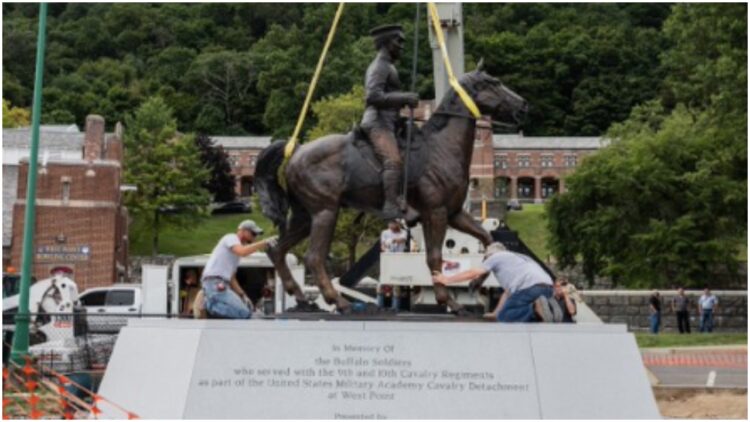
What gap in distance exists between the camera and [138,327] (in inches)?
544

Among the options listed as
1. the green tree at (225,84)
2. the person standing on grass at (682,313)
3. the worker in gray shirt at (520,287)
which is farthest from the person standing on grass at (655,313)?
the green tree at (225,84)

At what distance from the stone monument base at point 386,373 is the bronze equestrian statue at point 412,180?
5.89 ft

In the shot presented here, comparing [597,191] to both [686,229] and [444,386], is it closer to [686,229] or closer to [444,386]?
[686,229]

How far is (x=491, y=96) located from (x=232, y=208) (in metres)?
86.5

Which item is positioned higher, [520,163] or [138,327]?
[520,163]

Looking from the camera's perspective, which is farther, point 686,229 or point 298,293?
point 686,229

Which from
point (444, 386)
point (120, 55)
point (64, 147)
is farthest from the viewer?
point (120, 55)

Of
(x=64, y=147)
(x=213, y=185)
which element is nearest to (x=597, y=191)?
(x=64, y=147)

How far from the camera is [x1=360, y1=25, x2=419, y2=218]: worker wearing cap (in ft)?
48.5

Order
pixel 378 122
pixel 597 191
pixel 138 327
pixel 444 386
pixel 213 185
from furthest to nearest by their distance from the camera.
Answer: pixel 213 185
pixel 597 191
pixel 378 122
pixel 138 327
pixel 444 386

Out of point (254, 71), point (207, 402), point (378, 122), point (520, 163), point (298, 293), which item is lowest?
point (207, 402)

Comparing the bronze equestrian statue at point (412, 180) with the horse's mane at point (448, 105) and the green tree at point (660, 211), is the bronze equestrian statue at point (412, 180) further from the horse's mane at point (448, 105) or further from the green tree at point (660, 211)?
the green tree at point (660, 211)

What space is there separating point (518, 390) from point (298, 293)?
3.79 metres

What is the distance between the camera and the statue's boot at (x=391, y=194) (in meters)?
14.8
